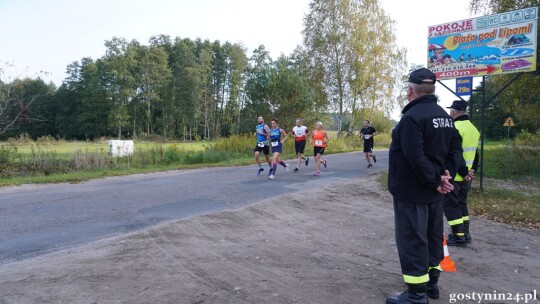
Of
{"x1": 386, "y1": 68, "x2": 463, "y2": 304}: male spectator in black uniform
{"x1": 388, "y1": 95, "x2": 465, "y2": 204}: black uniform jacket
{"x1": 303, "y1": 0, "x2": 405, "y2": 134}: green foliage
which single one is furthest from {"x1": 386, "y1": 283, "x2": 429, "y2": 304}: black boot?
{"x1": 303, "y1": 0, "x2": 405, "y2": 134}: green foliage

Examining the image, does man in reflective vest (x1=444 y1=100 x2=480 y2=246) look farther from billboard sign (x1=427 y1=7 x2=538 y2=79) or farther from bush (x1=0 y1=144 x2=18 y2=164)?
bush (x1=0 y1=144 x2=18 y2=164)

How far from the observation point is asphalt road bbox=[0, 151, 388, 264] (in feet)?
19.8

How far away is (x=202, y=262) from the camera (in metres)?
4.72

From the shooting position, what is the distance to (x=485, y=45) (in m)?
9.81

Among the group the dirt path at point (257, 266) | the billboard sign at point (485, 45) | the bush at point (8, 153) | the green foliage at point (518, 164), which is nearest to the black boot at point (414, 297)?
the dirt path at point (257, 266)

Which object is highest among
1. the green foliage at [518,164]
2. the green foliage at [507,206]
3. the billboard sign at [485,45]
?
the billboard sign at [485,45]

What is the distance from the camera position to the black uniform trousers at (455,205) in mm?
5637

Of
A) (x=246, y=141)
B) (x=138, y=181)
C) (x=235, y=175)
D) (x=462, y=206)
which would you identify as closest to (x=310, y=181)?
(x=235, y=175)

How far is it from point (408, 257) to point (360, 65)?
3244 centimetres

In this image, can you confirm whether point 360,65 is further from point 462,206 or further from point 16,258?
point 16,258

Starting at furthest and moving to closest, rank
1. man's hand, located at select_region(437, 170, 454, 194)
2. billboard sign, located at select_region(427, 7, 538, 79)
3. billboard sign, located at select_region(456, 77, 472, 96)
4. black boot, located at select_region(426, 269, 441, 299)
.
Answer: billboard sign, located at select_region(456, 77, 472, 96) → billboard sign, located at select_region(427, 7, 538, 79) → black boot, located at select_region(426, 269, 441, 299) → man's hand, located at select_region(437, 170, 454, 194)

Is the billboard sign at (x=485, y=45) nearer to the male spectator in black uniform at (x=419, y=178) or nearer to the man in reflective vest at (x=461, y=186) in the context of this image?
the man in reflective vest at (x=461, y=186)

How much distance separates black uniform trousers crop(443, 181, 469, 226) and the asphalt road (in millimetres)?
4268

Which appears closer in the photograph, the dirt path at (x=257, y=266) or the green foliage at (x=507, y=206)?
the dirt path at (x=257, y=266)
